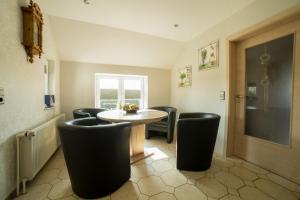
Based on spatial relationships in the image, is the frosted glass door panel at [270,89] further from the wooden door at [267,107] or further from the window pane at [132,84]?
the window pane at [132,84]

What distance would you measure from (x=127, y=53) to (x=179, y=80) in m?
1.58

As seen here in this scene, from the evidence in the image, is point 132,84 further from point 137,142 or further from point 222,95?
point 222,95

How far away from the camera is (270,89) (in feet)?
6.07

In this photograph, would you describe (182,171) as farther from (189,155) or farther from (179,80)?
(179,80)

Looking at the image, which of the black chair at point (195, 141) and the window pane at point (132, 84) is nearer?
the black chair at point (195, 141)

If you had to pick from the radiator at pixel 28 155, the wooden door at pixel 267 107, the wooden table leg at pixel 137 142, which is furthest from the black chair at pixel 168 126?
the radiator at pixel 28 155

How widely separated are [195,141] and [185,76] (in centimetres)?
204

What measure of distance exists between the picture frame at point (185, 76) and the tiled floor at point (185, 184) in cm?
190

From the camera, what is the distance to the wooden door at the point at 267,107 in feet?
5.23

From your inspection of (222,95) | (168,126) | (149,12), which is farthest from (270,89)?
(149,12)

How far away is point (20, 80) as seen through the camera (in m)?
1.53

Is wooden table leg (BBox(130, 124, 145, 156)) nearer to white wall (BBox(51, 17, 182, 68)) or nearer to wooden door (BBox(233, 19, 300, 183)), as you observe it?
wooden door (BBox(233, 19, 300, 183))

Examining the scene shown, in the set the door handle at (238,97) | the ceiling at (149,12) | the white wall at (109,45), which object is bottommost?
the door handle at (238,97)

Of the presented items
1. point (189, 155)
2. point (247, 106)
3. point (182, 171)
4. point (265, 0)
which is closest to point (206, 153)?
point (189, 155)
